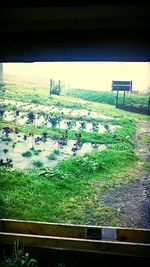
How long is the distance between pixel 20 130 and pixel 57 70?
894 millimetres

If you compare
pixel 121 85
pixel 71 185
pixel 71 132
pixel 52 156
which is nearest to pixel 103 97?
pixel 121 85

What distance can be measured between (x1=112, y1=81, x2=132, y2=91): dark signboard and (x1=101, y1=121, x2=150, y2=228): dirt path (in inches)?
17.9

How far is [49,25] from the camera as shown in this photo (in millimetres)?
3217

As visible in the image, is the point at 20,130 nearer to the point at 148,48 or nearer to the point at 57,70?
the point at 57,70

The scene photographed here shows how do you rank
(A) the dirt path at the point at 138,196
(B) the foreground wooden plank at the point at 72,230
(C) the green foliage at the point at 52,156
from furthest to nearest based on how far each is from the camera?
(C) the green foliage at the point at 52,156, (A) the dirt path at the point at 138,196, (B) the foreground wooden plank at the point at 72,230

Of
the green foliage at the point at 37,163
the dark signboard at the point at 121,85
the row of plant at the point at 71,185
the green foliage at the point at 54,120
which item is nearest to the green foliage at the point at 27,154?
the green foliage at the point at 37,163

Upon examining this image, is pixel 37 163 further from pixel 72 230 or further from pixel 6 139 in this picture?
pixel 72 230

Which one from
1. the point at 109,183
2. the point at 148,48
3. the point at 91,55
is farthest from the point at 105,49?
the point at 109,183

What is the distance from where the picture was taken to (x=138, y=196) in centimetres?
359

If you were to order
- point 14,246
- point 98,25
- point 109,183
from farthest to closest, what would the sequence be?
point 109,183
point 14,246
point 98,25

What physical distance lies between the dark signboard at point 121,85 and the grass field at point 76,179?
0.24 m

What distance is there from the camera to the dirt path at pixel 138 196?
355 centimetres

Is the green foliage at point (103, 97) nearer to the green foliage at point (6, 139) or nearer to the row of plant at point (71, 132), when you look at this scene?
the row of plant at point (71, 132)

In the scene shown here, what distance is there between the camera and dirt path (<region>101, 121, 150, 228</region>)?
Result: 140 inches
